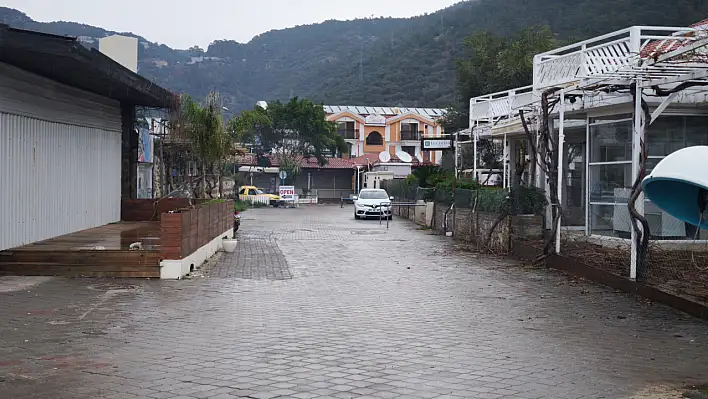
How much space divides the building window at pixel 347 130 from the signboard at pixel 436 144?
164ft

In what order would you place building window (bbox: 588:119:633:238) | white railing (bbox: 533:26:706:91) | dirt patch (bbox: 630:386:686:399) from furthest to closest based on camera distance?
building window (bbox: 588:119:633:238) → white railing (bbox: 533:26:706:91) → dirt patch (bbox: 630:386:686:399)

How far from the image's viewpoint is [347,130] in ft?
267

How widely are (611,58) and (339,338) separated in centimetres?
982

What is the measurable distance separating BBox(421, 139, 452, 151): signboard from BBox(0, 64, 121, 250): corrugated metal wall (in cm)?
1306

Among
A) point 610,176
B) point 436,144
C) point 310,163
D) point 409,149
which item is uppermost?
point 409,149

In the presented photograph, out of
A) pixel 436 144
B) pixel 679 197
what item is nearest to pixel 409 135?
pixel 436 144

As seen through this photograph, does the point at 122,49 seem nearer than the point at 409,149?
Yes

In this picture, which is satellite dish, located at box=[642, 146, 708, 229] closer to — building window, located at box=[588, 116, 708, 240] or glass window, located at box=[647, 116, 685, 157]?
building window, located at box=[588, 116, 708, 240]

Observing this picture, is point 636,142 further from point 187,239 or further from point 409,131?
point 409,131

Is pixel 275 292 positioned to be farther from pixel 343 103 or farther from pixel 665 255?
pixel 343 103

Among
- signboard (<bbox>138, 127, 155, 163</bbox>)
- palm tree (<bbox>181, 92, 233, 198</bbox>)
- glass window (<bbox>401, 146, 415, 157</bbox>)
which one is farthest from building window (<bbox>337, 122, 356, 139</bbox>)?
palm tree (<bbox>181, 92, 233, 198</bbox>)

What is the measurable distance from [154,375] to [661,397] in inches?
170

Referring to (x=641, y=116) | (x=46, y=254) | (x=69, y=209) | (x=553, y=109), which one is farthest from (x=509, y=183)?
(x=46, y=254)

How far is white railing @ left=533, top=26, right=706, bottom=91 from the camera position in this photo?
1272 cm
